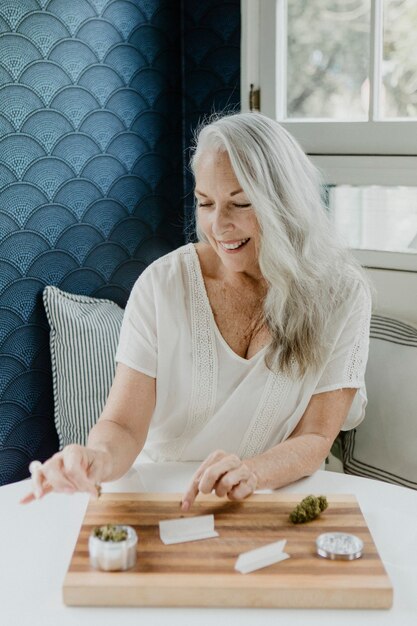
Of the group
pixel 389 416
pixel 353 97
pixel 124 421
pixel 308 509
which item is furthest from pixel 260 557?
pixel 353 97

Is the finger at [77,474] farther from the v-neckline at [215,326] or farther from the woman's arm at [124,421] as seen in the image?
the v-neckline at [215,326]

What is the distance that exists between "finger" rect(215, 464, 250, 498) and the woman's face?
541 mm

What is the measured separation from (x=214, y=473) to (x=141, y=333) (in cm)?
51

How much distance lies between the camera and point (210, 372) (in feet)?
6.08

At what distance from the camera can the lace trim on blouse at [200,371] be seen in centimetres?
185

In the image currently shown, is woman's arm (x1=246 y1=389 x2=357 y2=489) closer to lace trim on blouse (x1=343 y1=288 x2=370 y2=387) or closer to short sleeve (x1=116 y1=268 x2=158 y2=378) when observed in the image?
lace trim on blouse (x1=343 y1=288 x2=370 y2=387)

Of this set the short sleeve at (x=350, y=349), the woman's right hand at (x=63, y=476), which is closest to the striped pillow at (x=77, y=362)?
the short sleeve at (x=350, y=349)

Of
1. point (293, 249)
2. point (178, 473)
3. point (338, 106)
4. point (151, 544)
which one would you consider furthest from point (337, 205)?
point (151, 544)

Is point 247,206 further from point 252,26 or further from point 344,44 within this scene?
point 252,26

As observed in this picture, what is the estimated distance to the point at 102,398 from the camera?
2693 mm

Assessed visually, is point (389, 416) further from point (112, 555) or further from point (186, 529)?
point (112, 555)

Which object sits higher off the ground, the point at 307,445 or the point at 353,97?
the point at 353,97

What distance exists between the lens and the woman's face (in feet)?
5.84

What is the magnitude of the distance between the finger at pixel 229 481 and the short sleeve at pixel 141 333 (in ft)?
1.46
